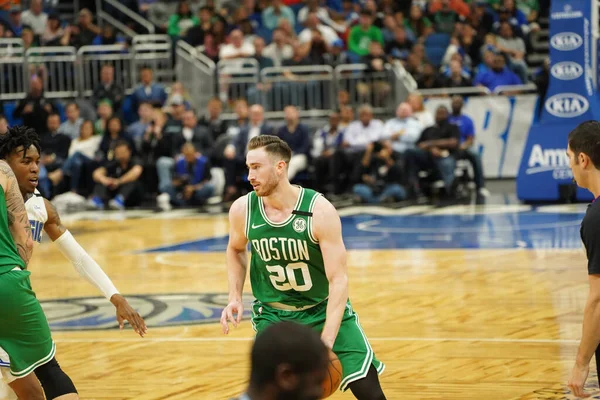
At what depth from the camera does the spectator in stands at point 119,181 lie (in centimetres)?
1933

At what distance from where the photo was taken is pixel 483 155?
817 inches

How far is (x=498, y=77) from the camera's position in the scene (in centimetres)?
2058

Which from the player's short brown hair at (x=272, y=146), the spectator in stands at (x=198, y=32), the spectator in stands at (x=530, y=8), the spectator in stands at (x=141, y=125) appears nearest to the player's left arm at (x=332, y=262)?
the player's short brown hair at (x=272, y=146)

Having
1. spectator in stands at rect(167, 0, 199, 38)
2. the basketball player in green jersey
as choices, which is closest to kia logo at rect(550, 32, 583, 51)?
spectator in stands at rect(167, 0, 199, 38)

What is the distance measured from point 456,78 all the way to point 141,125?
5.74m

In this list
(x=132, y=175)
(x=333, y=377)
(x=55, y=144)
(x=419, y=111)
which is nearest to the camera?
(x=333, y=377)

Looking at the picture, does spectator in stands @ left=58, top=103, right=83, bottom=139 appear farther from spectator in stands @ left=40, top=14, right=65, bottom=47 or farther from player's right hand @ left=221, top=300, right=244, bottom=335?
player's right hand @ left=221, top=300, right=244, bottom=335

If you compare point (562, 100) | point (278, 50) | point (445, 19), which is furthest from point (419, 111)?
point (445, 19)

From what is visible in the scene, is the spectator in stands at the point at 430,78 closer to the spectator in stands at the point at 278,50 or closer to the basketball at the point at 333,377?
the spectator in stands at the point at 278,50

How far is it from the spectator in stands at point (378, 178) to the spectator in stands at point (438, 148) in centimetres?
29

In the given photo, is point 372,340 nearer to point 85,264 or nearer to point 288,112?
point 85,264

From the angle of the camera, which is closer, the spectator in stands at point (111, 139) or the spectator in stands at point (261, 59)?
the spectator in stands at point (111, 139)

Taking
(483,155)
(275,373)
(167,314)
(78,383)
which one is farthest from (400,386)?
(483,155)

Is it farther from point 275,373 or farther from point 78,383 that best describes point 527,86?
point 275,373
